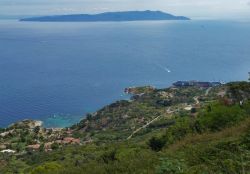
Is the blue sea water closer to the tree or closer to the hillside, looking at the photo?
the hillside

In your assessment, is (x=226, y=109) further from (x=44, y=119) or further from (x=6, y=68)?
(x=6, y=68)

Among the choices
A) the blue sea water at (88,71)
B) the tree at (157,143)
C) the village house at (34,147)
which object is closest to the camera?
the tree at (157,143)

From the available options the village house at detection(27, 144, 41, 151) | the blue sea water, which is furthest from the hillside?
the blue sea water

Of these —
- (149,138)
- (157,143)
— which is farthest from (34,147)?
(157,143)

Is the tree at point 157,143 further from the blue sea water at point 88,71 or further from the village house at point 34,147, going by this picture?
the blue sea water at point 88,71

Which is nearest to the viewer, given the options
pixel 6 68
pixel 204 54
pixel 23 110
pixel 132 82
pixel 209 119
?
pixel 209 119

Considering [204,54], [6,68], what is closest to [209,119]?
[6,68]

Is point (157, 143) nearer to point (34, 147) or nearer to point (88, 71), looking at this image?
point (34, 147)

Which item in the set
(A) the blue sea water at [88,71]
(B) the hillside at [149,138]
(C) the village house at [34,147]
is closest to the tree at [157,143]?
(B) the hillside at [149,138]
